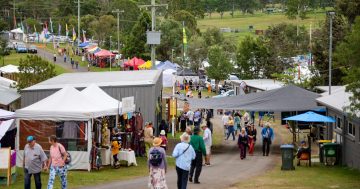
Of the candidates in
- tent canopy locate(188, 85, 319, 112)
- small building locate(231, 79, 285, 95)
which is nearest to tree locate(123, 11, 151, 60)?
small building locate(231, 79, 285, 95)

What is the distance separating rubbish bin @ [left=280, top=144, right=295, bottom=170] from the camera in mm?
22205

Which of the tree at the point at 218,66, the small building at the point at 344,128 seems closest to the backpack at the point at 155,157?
the small building at the point at 344,128

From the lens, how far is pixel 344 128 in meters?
24.8

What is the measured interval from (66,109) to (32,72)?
47.4ft

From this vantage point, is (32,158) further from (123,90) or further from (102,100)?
(123,90)

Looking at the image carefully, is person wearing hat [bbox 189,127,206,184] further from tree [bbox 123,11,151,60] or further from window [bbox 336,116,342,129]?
tree [bbox 123,11,151,60]

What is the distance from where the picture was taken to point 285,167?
2267 cm

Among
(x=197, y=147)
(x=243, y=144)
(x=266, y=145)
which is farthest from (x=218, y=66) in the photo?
(x=197, y=147)

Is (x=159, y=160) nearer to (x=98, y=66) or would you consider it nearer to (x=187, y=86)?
(x=187, y=86)

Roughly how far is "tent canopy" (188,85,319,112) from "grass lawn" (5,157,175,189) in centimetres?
850

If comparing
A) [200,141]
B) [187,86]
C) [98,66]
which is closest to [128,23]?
[98,66]

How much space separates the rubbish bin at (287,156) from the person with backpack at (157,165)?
817cm

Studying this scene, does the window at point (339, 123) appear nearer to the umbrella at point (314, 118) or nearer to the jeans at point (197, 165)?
the umbrella at point (314, 118)

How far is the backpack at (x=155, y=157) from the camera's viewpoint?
48.0ft
